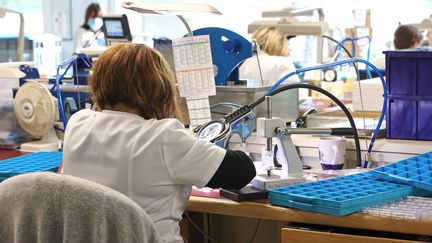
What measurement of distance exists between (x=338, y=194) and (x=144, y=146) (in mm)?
484

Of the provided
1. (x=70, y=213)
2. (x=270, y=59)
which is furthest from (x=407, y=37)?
(x=70, y=213)

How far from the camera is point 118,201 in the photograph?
1.25 m

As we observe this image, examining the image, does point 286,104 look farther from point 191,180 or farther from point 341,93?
point 341,93

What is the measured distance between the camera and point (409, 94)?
2385 millimetres

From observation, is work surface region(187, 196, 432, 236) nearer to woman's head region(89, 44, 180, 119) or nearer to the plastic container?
woman's head region(89, 44, 180, 119)

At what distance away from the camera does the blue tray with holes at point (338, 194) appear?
1735 mm

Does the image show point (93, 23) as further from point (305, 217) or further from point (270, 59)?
point (305, 217)

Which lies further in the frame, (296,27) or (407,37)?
(407,37)

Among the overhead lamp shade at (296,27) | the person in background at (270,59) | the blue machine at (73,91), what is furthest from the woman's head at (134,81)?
the overhead lamp shade at (296,27)

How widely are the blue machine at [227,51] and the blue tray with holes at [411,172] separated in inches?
33.9

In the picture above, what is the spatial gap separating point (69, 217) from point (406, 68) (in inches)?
57.6

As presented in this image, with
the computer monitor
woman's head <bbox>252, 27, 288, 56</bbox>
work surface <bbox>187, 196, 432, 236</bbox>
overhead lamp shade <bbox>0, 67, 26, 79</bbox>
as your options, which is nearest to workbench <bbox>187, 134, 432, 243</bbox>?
work surface <bbox>187, 196, 432, 236</bbox>

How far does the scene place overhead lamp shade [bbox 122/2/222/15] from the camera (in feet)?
7.77

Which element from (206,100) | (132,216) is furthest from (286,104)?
(132,216)
